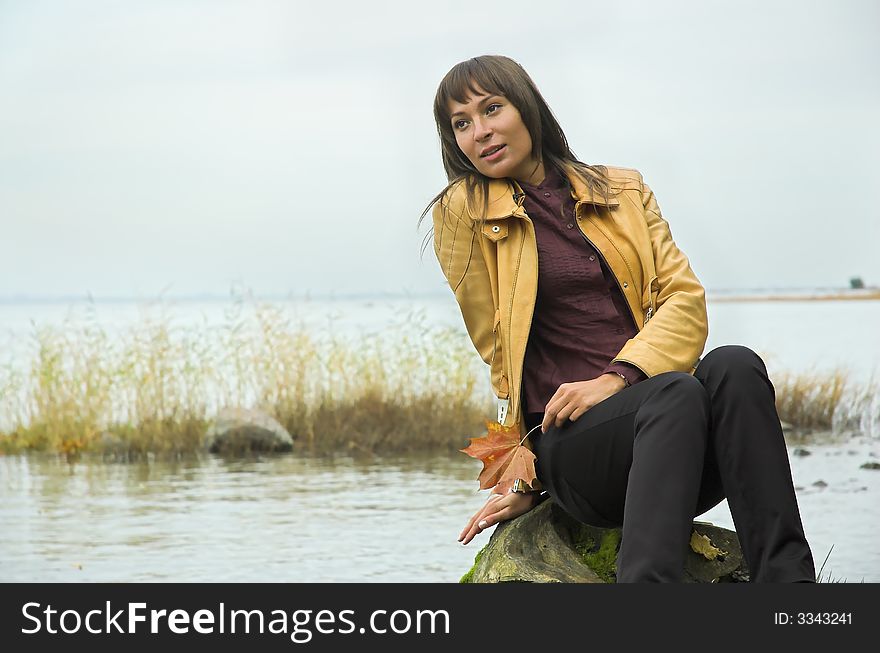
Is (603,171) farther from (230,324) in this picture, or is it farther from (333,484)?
(230,324)

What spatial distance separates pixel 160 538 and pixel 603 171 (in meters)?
2.75

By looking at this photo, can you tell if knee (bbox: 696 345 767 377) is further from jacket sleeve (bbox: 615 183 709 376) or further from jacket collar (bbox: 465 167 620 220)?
jacket collar (bbox: 465 167 620 220)

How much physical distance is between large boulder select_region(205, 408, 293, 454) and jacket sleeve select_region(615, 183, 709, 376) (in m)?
4.12

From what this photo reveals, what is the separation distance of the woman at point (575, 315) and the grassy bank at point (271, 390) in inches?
151

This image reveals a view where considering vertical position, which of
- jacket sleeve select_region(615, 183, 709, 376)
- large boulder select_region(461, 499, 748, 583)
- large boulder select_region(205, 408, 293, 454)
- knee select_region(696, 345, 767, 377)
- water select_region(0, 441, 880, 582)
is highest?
jacket sleeve select_region(615, 183, 709, 376)

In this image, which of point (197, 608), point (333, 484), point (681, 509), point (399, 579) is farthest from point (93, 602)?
point (333, 484)

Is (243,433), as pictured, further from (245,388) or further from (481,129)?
(481,129)

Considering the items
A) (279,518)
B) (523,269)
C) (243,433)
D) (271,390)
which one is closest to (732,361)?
(523,269)

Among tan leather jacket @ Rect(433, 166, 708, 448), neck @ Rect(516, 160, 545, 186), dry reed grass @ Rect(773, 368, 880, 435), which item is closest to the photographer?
tan leather jacket @ Rect(433, 166, 708, 448)

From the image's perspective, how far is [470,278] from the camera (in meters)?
2.10

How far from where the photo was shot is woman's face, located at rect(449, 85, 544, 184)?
6.88 feet

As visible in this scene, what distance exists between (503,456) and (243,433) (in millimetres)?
4093

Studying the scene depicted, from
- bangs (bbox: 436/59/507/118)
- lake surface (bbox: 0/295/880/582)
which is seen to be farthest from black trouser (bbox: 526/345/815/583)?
lake surface (bbox: 0/295/880/582)

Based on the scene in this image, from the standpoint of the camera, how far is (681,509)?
169 centimetres
